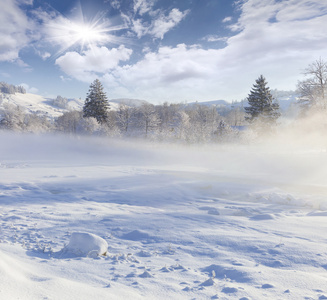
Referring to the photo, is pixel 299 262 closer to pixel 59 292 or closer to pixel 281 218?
pixel 281 218

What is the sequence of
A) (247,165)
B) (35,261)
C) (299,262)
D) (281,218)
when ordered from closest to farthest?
1. (35,261)
2. (299,262)
3. (281,218)
4. (247,165)

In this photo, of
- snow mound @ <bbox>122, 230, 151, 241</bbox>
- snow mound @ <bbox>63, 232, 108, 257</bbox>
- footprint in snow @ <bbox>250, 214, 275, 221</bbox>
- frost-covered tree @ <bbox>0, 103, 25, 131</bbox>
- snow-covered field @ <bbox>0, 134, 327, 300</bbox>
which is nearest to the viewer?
snow-covered field @ <bbox>0, 134, 327, 300</bbox>

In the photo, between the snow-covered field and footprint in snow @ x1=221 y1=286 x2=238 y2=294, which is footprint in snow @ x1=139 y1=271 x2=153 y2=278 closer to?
the snow-covered field

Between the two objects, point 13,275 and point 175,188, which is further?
point 175,188

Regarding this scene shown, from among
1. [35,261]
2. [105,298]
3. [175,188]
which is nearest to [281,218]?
[175,188]

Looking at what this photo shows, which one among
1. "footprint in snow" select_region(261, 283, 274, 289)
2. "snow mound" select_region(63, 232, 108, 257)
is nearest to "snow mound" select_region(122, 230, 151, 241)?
"snow mound" select_region(63, 232, 108, 257)

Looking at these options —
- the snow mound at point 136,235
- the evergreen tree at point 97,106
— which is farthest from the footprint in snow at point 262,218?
the evergreen tree at point 97,106

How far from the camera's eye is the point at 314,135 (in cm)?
3084

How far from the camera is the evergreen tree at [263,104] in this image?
32719 millimetres

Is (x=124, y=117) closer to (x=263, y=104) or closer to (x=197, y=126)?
(x=197, y=126)

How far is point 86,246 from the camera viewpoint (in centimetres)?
407

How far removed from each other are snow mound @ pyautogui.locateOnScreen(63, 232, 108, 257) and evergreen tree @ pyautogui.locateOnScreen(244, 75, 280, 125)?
32742 mm

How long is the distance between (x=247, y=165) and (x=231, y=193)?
47.6 feet

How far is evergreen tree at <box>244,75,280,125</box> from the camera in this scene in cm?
3272
